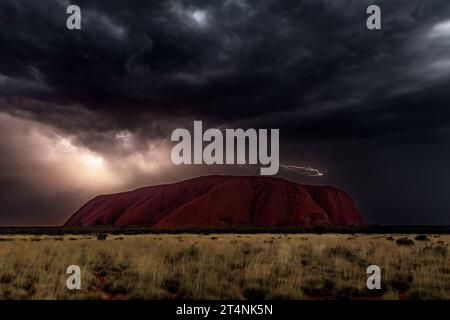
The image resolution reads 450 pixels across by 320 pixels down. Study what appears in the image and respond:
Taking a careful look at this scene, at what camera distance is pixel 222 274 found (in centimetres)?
1169

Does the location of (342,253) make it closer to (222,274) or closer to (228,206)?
(222,274)

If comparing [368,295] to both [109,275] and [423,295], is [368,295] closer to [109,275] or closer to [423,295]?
[423,295]

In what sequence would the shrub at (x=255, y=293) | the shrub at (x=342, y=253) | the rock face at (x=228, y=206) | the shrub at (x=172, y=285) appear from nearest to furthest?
the shrub at (x=255, y=293) < the shrub at (x=172, y=285) < the shrub at (x=342, y=253) < the rock face at (x=228, y=206)

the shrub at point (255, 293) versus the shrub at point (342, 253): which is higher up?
the shrub at point (342, 253)

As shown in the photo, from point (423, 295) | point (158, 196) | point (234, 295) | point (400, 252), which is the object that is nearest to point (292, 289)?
point (234, 295)

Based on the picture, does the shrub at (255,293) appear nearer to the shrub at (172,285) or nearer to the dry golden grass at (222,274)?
the dry golden grass at (222,274)

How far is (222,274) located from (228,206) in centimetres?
14192

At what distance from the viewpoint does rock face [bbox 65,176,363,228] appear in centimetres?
14500

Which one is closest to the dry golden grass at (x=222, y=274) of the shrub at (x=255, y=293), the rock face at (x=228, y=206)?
the shrub at (x=255, y=293)

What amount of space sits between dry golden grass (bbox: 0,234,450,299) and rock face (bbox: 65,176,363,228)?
392ft

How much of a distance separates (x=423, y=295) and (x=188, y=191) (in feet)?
553

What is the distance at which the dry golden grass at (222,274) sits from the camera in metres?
10.0

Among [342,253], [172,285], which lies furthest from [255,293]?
[342,253]

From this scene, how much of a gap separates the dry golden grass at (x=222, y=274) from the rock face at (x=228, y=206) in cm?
11951
